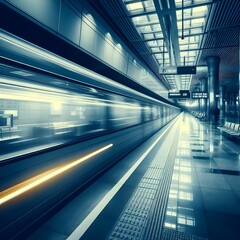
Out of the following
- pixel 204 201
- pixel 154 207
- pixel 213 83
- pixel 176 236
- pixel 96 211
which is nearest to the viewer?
pixel 176 236

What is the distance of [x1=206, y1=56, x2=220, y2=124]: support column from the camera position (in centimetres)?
1218

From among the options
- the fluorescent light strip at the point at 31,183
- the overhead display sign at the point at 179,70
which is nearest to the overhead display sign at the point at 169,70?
the overhead display sign at the point at 179,70

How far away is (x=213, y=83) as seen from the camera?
13625mm

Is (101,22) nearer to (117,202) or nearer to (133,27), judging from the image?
(133,27)

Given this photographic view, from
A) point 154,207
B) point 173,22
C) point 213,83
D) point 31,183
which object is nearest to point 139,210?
point 154,207

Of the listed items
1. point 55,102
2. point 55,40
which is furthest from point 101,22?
point 55,102

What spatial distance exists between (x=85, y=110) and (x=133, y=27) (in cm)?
487

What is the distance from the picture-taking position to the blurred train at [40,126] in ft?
6.34

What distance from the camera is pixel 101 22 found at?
19.7 ft

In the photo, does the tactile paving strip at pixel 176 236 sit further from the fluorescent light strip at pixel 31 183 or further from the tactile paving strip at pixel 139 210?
the fluorescent light strip at pixel 31 183

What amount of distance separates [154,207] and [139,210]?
256 millimetres

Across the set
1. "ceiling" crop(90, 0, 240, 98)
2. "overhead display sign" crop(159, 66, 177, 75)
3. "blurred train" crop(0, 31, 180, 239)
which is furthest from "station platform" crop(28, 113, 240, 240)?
"overhead display sign" crop(159, 66, 177, 75)

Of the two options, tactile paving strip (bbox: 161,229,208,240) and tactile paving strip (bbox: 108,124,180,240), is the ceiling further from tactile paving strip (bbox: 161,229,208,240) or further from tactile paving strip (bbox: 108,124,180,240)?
tactile paving strip (bbox: 161,229,208,240)

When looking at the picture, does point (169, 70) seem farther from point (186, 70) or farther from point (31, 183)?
point (31, 183)
